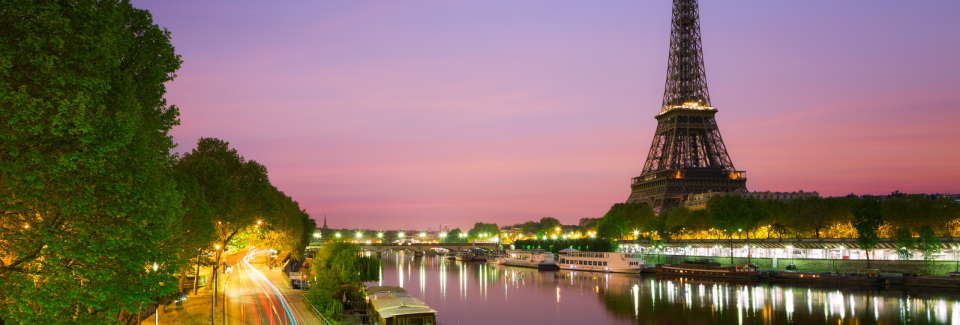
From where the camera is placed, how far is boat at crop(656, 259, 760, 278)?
8466 cm

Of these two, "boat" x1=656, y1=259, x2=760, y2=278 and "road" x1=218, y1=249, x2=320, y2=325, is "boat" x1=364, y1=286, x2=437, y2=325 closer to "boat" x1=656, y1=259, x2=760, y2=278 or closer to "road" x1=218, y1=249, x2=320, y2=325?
"road" x1=218, y1=249, x2=320, y2=325

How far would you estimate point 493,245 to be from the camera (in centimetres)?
18175

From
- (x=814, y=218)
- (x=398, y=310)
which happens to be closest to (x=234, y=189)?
(x=398, y=310)

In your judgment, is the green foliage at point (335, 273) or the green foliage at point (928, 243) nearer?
the green foliage at point (335, 273)

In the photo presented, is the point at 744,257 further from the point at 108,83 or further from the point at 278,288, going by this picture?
the point at 108,83

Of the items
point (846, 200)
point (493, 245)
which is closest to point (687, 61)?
point (846, 200)

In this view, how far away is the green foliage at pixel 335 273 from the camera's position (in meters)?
44.6

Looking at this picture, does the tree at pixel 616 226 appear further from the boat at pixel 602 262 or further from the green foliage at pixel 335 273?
the green foliage at pixel 335 273

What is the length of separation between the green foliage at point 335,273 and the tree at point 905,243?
65.4m

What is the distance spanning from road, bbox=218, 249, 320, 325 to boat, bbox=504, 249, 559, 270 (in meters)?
62.3

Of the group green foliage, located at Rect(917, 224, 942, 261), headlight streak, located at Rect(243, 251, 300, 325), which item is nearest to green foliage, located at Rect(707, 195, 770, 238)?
green foliage, located at Rect(917, 224, 942, 261)

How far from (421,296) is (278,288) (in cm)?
1935

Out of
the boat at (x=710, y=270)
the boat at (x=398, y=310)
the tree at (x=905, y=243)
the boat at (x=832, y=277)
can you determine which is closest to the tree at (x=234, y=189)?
the boat at (x=398, y=310)

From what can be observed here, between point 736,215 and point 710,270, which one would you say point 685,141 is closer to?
point 736,215
